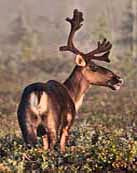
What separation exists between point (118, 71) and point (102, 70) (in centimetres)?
2387

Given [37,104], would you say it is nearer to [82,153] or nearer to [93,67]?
[82,153]

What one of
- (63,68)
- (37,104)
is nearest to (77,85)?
(37,104)

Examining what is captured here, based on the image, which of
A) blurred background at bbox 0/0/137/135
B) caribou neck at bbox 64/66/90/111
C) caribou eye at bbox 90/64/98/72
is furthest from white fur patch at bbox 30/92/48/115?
blurred background at bbox 0/0/137/135

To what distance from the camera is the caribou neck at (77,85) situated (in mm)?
10617

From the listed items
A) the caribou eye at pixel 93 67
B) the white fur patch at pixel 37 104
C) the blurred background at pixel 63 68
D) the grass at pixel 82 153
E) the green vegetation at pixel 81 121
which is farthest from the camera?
the blurred background at pixel 63 68

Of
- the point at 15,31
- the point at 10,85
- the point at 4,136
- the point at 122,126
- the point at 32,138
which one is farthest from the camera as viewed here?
the point at 15,31

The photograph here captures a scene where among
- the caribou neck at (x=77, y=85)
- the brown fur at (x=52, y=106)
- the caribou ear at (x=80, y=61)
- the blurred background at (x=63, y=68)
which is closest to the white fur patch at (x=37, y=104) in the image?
the brown fur at (x=52, y=106)

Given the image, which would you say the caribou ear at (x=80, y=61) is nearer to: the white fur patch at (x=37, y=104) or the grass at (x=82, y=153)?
the grass at (x=82, y=153)

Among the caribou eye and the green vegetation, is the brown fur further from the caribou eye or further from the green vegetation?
the green vegetation

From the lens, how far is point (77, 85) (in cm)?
1073

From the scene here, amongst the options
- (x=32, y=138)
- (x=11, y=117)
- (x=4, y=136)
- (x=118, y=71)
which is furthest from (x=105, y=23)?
(x=32, y=138)

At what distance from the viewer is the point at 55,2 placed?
10831 centimetres

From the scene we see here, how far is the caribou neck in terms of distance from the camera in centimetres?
1062

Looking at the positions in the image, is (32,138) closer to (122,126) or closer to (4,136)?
(4,136)
